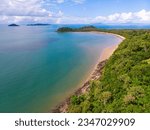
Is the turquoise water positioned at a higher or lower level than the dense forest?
lower

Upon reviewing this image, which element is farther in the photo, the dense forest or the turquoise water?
the turquoise water

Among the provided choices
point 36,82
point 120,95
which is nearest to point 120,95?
point 120,95

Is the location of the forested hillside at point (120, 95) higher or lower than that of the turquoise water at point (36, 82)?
higher

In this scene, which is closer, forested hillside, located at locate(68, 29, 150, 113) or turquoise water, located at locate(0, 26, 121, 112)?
forested hillside, located at locate(68, 29, 150, 113)

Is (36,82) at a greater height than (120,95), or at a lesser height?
lesser

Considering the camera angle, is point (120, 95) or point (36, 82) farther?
point (36, 82)

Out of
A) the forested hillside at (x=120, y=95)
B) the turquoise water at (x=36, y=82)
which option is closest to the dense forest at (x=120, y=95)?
the forested hillside at (x=120, y=95)

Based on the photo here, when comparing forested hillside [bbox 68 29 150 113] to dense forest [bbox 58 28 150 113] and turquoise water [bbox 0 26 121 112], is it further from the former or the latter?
turquoise water [bbox 0 26 121 112]

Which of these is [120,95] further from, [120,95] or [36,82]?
[36,82]

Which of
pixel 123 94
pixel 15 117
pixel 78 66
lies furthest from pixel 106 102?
pixel 78 66

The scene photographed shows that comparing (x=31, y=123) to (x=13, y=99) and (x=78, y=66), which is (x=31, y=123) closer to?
(x=13, y=99)

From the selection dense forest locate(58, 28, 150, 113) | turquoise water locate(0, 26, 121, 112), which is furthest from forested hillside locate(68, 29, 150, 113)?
turquoise water locate(0, 26, 121, 112)

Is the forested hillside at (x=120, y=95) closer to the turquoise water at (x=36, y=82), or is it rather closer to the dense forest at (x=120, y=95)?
the dense forest at (x=120, y=95)
